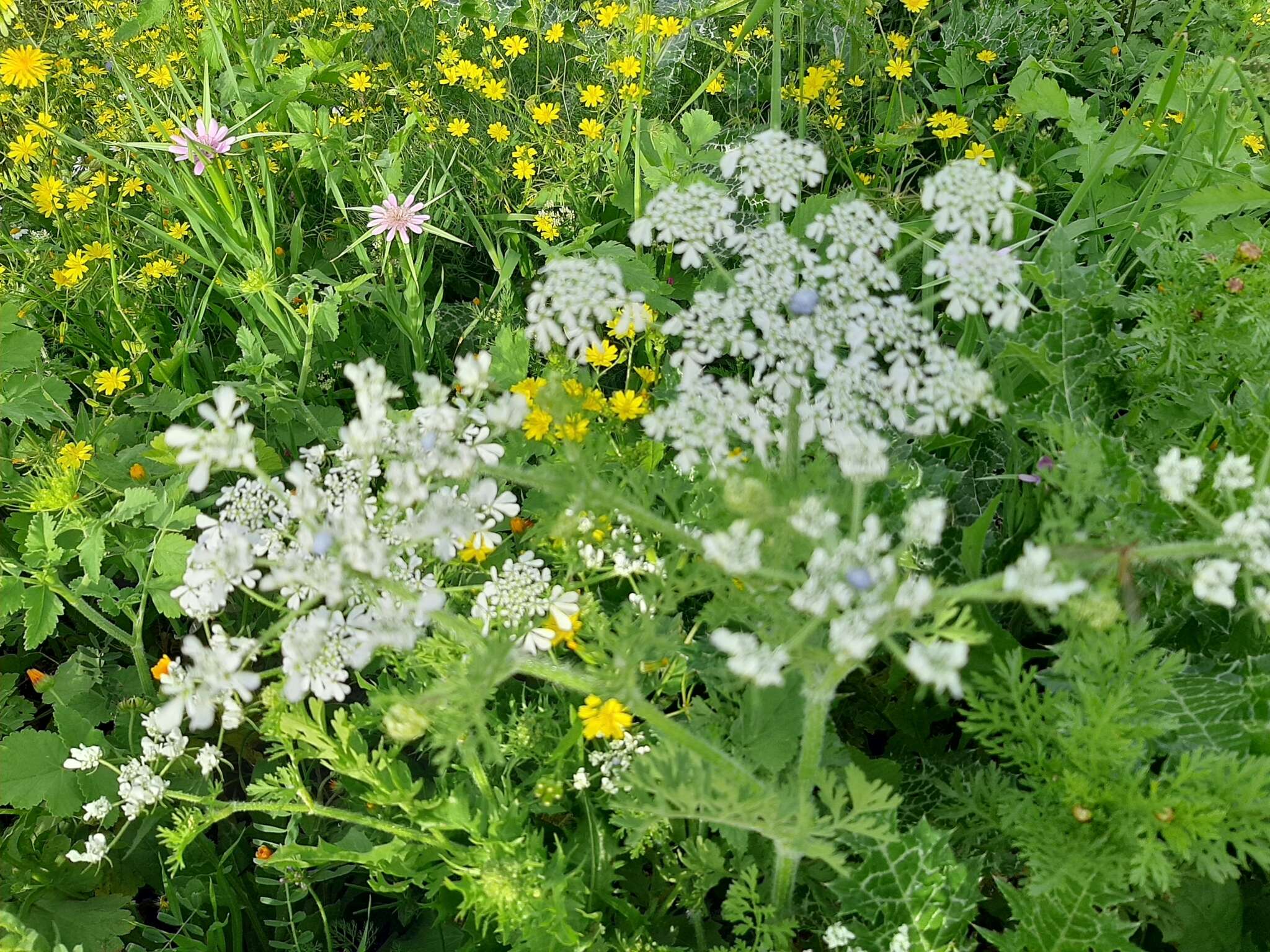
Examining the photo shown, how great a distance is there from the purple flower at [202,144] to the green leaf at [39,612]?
1.34 meters

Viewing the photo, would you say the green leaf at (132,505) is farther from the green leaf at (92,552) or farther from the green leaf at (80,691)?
the green leaf at (80,691)

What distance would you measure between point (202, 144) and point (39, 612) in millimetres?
1513

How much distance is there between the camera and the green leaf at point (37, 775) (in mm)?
2182

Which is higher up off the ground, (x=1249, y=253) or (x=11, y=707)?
(x=1249, y=253)

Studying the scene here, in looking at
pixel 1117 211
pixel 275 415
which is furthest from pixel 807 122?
pixel 275 415

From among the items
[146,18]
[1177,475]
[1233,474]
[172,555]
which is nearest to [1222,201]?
[1233,474]

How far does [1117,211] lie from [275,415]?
2.78 meters

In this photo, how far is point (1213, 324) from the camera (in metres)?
2.05

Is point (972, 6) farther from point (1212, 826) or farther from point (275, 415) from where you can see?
point (1212, 826)

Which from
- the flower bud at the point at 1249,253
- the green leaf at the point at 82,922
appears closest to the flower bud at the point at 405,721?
the green leaf at the point at 82,922

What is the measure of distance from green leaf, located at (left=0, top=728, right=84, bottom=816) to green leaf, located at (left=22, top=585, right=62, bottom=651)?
0.23m

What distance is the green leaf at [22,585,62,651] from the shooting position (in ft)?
7.51

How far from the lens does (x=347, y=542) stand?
1.33 meters

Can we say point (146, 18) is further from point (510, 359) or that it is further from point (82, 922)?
point (82, 922)
